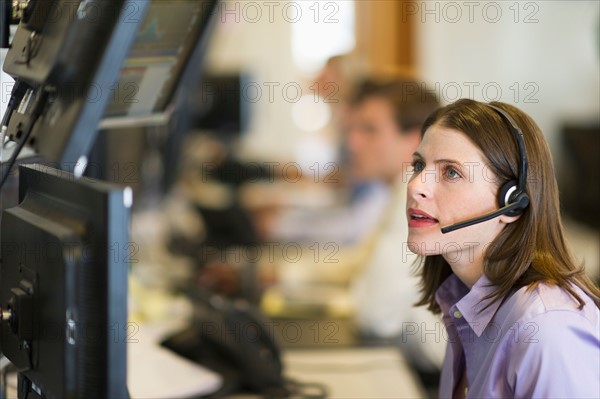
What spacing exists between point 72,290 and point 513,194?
598 mm

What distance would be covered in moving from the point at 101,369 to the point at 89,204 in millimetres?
175

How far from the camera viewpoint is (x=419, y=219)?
1.21 meters

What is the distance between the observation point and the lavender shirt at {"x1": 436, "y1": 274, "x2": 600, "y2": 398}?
1.03m

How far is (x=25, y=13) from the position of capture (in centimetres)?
120

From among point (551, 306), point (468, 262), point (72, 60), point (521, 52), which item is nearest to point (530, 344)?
point (551, 306)

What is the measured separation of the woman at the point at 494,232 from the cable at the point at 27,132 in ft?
1.77

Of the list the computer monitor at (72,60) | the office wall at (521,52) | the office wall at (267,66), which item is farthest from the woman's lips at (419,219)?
the office wall at (267,66)

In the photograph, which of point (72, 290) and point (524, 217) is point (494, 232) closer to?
point (524, 217)

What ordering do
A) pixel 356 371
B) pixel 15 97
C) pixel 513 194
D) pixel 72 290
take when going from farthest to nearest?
pixel 356 371
pixel 15 97
pixel 513 194
pixel 72 290

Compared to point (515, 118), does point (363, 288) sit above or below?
below

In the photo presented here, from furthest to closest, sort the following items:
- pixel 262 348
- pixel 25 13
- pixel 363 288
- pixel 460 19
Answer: pixel 460 19 → pixel 363 288 → pixel 262 348 → pixel 25 13

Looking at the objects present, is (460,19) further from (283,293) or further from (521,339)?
(521,339)

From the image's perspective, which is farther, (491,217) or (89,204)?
(491,217)

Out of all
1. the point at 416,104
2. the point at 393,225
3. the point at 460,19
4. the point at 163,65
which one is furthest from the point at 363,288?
the point at 460,19
